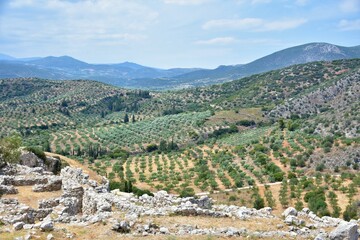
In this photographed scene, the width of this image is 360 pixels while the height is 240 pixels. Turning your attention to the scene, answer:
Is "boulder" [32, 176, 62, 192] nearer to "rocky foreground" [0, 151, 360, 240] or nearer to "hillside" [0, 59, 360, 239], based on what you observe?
"hillside" [0, 59, 360, 239]

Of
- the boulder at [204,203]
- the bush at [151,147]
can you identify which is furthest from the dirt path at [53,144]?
the boulder at [204,203]

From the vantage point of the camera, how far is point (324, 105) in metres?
120

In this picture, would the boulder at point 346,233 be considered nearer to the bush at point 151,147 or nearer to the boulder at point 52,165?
the boulder at point 52,165

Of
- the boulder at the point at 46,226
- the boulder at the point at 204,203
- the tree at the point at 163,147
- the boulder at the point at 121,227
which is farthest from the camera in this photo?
the tree at the point at 163,147

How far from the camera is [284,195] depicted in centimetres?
4481

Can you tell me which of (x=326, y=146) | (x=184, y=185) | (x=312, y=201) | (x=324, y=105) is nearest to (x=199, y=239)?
(x=312, y=201)

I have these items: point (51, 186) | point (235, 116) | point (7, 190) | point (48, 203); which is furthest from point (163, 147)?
point (48, 203)

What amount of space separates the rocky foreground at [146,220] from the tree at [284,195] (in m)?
23.3

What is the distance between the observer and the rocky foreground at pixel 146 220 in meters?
14.5

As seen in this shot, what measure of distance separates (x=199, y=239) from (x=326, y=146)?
199 feet

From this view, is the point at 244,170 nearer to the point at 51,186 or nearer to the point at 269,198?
the point at 269,198

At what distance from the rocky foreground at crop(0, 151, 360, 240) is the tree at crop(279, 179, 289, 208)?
2331 centimetres

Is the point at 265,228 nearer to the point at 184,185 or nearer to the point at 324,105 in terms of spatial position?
the point at 184,185

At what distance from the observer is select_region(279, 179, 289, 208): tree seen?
41438mm
